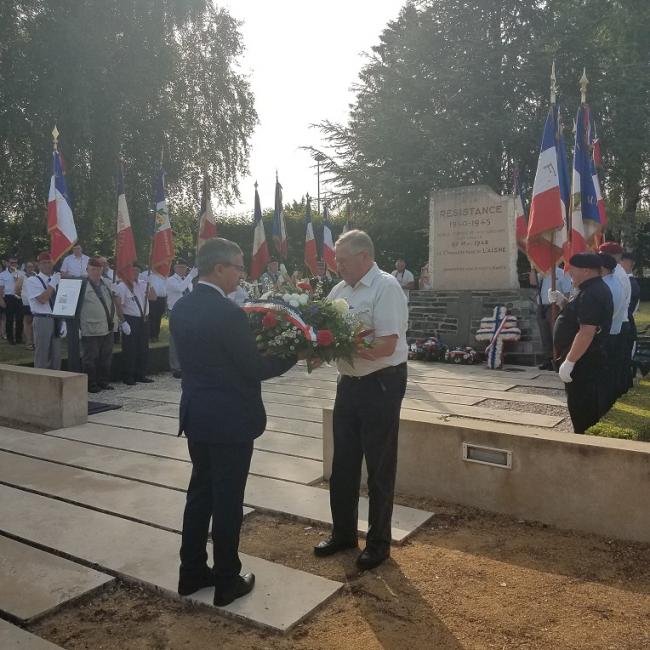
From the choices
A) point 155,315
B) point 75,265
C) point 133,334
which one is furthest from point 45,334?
point 155,315

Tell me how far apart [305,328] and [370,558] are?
138cm

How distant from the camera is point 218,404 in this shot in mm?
2953

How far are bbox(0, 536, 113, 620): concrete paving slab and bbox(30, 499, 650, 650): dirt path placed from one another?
3.8 inches

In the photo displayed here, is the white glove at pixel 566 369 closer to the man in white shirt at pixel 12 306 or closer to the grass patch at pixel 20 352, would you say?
the grass patch at pixel 20 352

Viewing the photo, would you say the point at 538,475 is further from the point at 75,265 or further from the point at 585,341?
the point at 75,265

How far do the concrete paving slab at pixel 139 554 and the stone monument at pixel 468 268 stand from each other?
8978 mm

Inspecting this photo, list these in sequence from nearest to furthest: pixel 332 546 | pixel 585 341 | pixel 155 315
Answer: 1. pixel 332 546
2. pixel 585 341
3. pixel 155 315

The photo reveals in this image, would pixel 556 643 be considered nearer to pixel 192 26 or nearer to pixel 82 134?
pixel 82 134

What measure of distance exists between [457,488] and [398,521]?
54cm

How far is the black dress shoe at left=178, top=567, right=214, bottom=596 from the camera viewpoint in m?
3.15

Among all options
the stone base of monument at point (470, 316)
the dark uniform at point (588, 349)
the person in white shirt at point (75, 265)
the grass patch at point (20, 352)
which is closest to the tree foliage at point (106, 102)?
the grass patch at point (20, 352)

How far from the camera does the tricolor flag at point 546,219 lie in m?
6.99

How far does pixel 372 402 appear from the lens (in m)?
3.48

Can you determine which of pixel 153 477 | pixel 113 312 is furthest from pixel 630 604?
pixel 113 312
